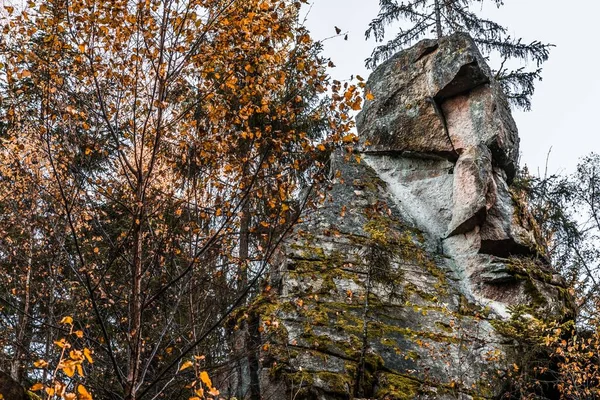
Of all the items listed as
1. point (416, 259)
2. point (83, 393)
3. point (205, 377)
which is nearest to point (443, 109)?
point (416, 259)

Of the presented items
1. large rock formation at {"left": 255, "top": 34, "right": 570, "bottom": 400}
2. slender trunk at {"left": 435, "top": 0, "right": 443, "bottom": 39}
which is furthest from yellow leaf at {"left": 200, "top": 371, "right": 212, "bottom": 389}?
slender trunk at {"left": 435, "top": 0, "right": 443, "bottom": 39}

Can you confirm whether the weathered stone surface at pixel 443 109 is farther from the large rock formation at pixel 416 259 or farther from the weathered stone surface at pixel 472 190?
the weathered stone surface at pixel 472 190

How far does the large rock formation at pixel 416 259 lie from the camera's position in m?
7.08

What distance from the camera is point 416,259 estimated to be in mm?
9711

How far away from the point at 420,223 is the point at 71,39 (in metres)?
7.94

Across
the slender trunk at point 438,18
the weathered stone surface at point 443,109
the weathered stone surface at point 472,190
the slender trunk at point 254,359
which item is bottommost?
the slender trunk at point 254,359

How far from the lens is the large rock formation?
7082 millimetres

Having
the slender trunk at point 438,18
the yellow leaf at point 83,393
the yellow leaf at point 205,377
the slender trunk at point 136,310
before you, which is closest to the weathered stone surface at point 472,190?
the slender trunk at point 438,18

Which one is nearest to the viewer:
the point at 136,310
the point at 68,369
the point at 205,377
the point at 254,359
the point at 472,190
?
the point at 68,369

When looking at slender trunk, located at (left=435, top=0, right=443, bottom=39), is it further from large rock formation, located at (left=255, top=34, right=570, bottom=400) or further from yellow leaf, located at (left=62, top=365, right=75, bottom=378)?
yellow leaf, located at (left=62, top=365, right=75, bottom=378)

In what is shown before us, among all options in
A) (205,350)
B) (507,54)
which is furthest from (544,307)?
(507,54)

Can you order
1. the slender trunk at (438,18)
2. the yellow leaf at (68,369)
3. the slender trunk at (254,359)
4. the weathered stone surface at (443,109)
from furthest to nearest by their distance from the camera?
the slender trunk at (438,18), the weathered stone surface at (443,109), the slender trunk at (254,359), the yellow leaf at (68,369)

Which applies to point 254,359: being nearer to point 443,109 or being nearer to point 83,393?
point 83,393

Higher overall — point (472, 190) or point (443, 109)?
point (443, 109)
